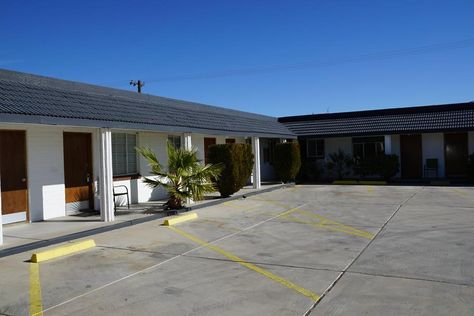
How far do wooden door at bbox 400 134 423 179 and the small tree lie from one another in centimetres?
280

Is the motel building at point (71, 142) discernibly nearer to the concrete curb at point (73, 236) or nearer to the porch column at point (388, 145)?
the concrete curb at point (73, 236)

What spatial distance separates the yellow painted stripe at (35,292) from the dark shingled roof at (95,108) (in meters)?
3.10

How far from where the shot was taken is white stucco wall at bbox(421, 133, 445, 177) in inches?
874

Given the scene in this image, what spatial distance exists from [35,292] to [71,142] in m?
7.32

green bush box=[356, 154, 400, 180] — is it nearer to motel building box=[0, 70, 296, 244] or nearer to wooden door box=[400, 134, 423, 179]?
wooden door box=[400, 134, 423, 179]

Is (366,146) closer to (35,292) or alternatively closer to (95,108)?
(95,108)

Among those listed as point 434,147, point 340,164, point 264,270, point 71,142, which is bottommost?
point 264,270

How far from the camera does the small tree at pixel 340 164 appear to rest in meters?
23.5

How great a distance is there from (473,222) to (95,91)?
430 inches

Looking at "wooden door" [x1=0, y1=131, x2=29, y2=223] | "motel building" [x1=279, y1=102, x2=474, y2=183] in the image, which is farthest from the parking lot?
"motel building" [x1=279, y1=102, x2=474, y2=183]

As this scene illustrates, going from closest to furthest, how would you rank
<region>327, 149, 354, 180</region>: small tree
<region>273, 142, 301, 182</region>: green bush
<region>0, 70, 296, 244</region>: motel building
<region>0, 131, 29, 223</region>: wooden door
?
1. <region>0, 70, 296, 244</region>: motel building
2. <region>0, 131, 29, 223</region>: wooden door
3. <region>273, 142, 301, 182</region>: green bush
4. <region>327, 149, 354, 180</region>: small tree

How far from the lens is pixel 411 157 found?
75.2 feet

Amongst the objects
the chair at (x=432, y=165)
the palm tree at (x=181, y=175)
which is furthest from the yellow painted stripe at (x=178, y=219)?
the chair at (x=432, y=165)

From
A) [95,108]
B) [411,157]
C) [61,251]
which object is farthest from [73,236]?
[411,157]
